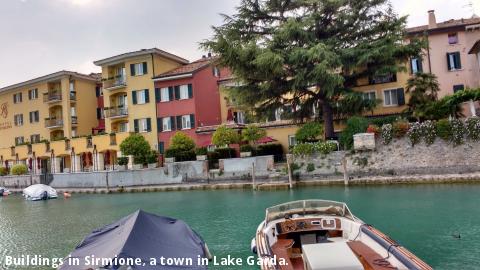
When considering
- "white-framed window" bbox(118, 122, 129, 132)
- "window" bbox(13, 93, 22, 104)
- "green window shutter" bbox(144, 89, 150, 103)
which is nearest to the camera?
"green window shutter" bbox(144, 89, 150, 103)

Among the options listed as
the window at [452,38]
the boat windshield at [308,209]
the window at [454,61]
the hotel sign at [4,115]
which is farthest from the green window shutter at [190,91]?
the boat windshield at [308,209]

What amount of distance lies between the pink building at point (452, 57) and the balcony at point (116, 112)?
32.7 m

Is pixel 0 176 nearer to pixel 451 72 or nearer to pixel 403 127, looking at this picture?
pixel 403 127

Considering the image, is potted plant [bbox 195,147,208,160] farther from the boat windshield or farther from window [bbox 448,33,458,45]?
the boat windshield

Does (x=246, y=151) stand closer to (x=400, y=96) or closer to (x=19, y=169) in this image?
→ (x=400, y=96)

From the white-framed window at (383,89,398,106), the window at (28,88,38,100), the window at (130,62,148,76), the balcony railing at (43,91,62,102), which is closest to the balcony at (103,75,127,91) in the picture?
the window at (130,62,148,76)

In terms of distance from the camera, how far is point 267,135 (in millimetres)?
41531

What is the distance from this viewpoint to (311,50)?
98.7 feet

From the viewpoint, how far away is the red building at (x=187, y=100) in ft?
148

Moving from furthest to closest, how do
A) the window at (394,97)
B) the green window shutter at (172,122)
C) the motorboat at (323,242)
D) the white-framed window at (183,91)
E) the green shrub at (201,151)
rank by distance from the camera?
the green window shutter at (172,122) → the white-framed window at (183,91) → the green shrub at (201,151) → the window at (394,97) → the motorboat at (323,242)

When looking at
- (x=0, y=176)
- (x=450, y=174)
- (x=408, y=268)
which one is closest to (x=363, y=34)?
(x=450, y=174)

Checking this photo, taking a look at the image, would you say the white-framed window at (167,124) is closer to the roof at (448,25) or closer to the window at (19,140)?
the window at (19,140)

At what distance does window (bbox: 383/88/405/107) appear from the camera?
1433 inches

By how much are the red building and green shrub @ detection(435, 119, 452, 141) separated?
24036 mm
